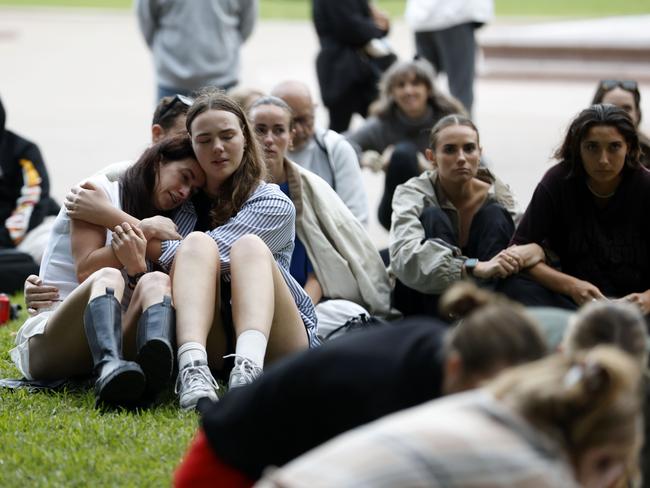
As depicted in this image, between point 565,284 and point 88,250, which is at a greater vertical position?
point 88,250

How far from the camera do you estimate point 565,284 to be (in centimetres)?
507

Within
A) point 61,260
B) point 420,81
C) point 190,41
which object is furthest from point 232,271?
point 190,41

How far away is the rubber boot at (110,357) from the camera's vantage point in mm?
4336

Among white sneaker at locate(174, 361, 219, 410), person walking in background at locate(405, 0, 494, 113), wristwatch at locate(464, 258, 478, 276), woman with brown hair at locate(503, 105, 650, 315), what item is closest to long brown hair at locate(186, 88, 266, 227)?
white sneaker at locate(174, 361, 219, 410)

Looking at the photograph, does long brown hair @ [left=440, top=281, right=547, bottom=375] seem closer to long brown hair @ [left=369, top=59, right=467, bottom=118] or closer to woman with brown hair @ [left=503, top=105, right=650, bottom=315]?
woman with brown hair @ [left=503, top=105, right=650, bottom=315]

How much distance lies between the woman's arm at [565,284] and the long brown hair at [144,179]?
147 cm

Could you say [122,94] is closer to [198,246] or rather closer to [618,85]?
[618,85]

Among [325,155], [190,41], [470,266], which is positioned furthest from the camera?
[190,41]

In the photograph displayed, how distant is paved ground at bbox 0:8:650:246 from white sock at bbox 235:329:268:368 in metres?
4.08

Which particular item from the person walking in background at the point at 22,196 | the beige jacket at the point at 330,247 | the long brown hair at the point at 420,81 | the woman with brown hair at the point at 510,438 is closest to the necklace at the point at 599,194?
the beige jacket at the point at 330,247

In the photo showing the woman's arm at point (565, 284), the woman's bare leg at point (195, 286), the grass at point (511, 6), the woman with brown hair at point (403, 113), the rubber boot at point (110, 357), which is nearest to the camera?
the rubber boot at point (110, 357)

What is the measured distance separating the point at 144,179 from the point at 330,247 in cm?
96

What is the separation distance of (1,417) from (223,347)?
0.86m

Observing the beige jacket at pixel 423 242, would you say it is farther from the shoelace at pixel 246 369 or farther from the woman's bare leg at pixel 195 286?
the shoelace at pixel 246 369
